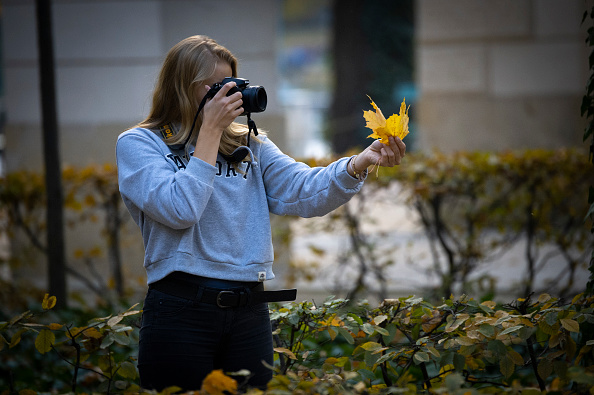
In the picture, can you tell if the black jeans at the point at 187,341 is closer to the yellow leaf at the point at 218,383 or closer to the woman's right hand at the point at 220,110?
the yellow leaf at the point at 218,383

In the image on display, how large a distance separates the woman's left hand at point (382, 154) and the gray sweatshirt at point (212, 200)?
0.07 m

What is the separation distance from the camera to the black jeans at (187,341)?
205cm

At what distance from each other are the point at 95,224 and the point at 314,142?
63.3ft

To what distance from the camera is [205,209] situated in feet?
7.12

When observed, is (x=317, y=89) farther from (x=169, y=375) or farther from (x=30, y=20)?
(x=169, y=375)

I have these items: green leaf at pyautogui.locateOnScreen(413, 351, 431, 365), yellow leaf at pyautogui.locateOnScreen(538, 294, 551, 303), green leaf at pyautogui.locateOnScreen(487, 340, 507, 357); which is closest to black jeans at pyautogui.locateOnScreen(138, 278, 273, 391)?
green leaf at pyautogui.locateOnScreen(413, 351, 431, 365)

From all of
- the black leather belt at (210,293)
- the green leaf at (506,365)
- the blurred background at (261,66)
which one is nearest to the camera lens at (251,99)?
the black leather belt at (210,293)

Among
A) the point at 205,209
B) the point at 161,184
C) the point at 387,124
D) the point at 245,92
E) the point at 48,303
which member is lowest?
the point at 48,303

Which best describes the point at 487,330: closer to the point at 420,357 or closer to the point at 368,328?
the point at 420,357

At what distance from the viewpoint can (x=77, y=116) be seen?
22.1 feet

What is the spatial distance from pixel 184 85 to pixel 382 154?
2.39 feet

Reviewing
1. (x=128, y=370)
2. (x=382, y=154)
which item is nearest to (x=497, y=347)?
(x=382, y=154)

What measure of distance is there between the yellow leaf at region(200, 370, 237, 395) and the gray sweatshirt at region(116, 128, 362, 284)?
431 mm

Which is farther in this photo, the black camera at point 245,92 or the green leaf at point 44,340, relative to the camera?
the green leaf at point 44,340
